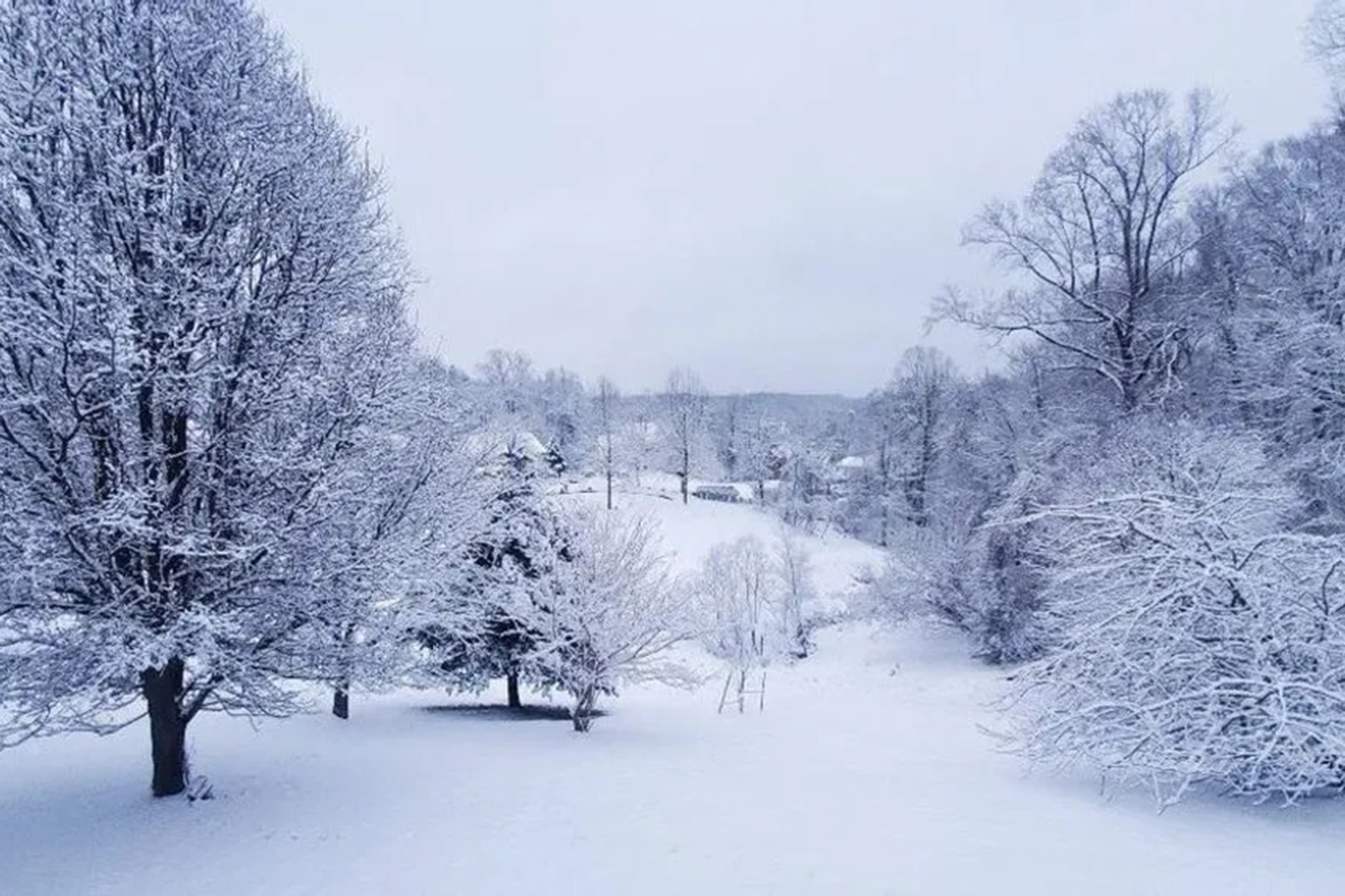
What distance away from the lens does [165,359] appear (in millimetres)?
6625

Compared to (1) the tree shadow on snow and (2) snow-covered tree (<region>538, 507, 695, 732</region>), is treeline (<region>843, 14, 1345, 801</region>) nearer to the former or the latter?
(2) snow-covered tree (<region>538, 507, 695, 732</region>)

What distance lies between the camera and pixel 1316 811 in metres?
8.38

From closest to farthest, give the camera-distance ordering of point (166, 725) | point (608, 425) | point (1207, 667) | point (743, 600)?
point (166, 725) → point (1207, 667) → point (743, 600) → point (608, 425)

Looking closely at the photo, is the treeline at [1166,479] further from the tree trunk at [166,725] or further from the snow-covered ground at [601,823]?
the tree trunk at [166,725]

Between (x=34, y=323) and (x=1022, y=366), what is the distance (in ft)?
83.5

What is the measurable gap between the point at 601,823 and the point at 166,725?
483 cm

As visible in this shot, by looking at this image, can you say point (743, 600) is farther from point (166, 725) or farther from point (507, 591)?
point (166, 725)

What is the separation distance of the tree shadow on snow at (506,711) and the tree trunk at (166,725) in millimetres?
7612

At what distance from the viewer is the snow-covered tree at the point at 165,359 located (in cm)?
643

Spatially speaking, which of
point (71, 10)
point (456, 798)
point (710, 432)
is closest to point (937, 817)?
point (456, 798)

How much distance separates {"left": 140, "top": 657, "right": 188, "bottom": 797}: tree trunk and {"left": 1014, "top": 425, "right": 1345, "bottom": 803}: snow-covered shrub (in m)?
9.98

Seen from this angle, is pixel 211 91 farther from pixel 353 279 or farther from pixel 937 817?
pixel 937 817

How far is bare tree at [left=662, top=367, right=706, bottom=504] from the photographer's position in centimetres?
6072

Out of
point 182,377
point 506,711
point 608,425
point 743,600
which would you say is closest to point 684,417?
point 608,425
